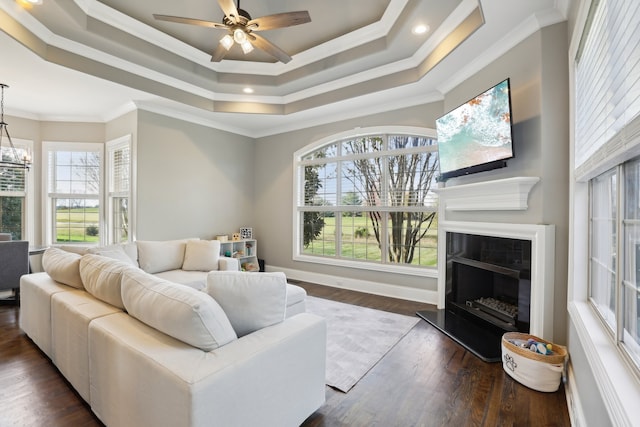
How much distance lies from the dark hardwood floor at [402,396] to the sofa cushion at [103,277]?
688 millimetres

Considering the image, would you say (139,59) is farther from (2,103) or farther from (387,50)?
(387,50)

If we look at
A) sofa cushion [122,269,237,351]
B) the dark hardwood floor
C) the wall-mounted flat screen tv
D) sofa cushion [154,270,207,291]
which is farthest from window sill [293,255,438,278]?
sofa cushion [122,269,237,351]

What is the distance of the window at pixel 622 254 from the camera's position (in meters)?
1.35

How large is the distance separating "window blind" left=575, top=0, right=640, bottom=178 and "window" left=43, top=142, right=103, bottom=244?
6.37 metres

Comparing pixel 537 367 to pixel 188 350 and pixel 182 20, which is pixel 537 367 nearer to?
pixel 188 350

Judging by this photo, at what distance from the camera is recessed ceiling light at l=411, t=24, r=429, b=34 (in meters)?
3.19

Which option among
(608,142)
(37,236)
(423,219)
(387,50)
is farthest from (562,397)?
(37,236)

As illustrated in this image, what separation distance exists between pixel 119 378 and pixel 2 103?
205 inches

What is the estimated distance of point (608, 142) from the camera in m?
1.45

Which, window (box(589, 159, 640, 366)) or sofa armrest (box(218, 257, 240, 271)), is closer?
window (box(589, 159, 640, 366))

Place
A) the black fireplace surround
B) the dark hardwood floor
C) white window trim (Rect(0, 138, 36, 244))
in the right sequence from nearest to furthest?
the dark hardwood floor < the black fireplace surround < white window trim (Rect(0, 138, 36, 244))

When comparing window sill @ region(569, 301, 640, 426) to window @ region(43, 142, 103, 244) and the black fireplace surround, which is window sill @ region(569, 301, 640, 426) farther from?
window @ region(43, 142, 103, 244)

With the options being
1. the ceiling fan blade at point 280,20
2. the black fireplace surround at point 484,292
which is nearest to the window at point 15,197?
the ceiling fan blade at point 280,20

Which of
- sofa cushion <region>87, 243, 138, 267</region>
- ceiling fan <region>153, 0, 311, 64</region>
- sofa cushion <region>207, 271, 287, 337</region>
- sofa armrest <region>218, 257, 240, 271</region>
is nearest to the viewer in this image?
sofa cushion <region>207, 271, 287, 337</region>
